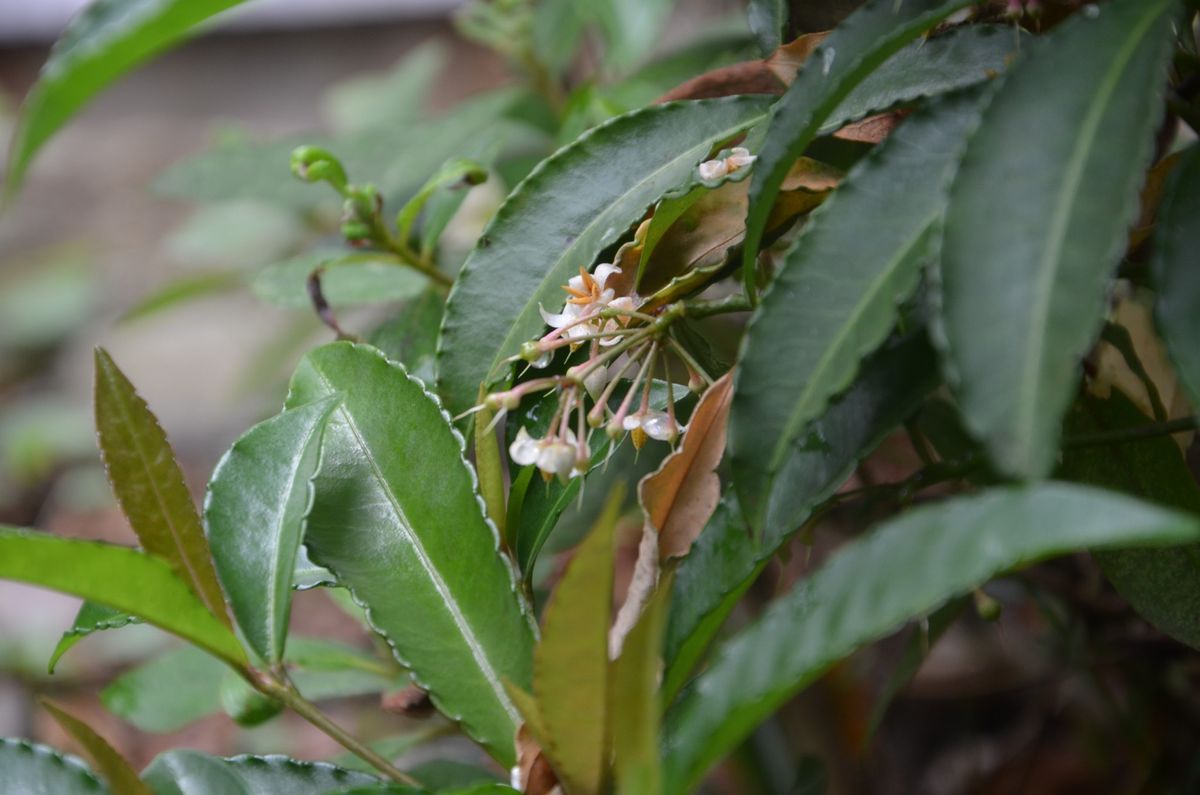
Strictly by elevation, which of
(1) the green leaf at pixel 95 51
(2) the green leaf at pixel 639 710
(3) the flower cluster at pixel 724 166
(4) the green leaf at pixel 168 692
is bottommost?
(4) the green leaf at pixel 168 692

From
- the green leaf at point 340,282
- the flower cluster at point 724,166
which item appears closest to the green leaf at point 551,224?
the flower cluster at point 724,166

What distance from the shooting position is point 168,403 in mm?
2668

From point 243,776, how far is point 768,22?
439 mm

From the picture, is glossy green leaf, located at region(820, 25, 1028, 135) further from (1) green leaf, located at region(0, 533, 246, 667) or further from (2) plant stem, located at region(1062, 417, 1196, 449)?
(1) green leaf, located at region(0, 533, 246, 667)

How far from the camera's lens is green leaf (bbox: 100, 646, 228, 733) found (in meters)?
0.81

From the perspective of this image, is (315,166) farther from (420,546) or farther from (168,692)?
(168,692)

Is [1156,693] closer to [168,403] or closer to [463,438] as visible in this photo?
[463,438]

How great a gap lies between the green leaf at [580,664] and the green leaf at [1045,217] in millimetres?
120

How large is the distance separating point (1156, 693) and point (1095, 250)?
78 cm

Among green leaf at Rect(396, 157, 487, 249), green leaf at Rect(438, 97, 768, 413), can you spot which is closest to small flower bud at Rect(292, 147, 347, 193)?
green leaf at Rect(396, 157, 487, 249)

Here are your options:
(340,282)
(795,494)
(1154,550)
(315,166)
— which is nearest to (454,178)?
(315,166)

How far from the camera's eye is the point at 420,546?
19.5 inches

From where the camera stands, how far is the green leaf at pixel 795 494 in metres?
0.43

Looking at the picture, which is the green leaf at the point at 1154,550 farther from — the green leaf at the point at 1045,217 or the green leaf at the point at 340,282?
the green leaf at the point at 340,282
